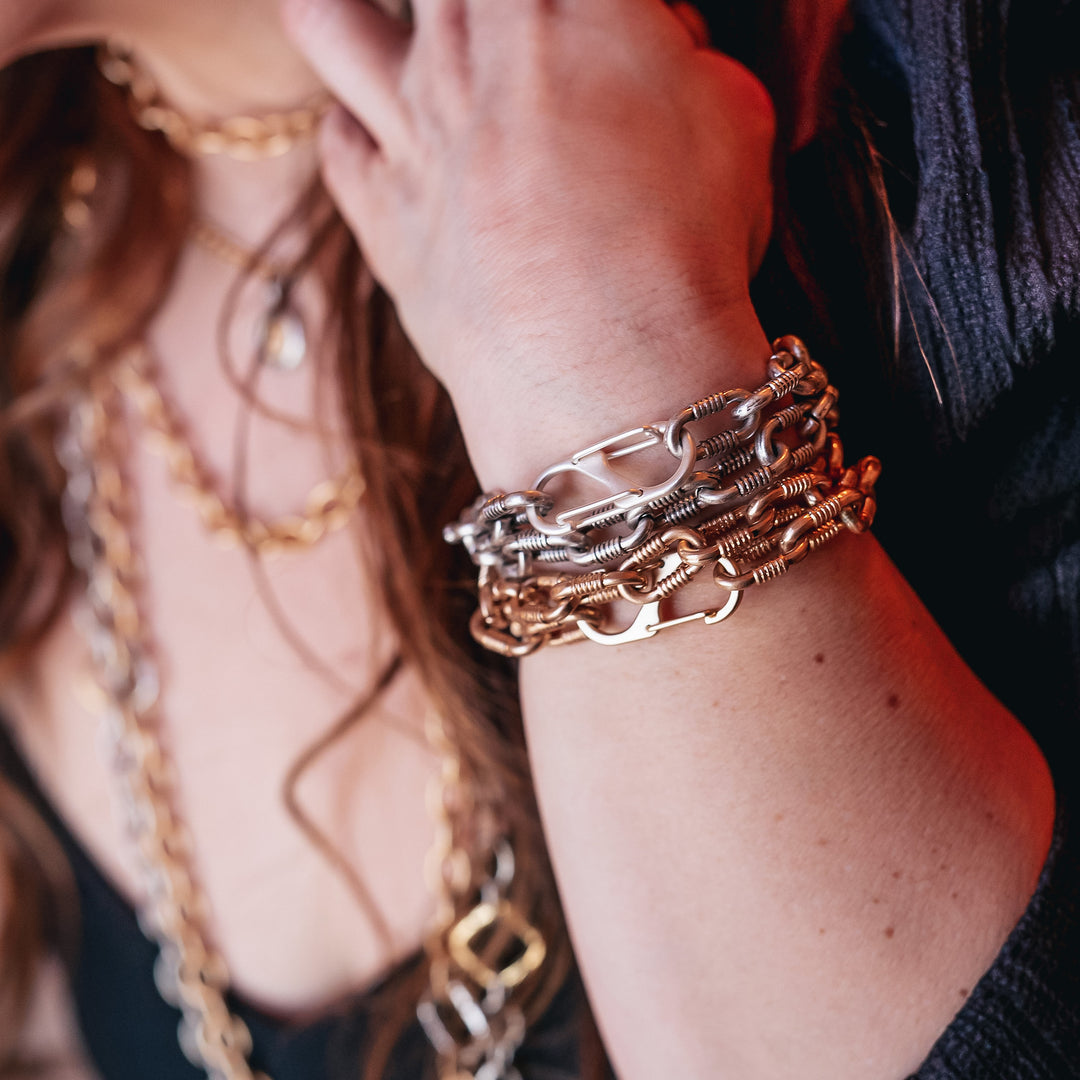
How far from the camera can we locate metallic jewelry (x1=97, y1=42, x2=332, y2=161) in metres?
0.92

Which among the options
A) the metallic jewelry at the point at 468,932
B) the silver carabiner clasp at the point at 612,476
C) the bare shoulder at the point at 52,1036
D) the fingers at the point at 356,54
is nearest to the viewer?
the silver carabiner clasp at the point at 612,476

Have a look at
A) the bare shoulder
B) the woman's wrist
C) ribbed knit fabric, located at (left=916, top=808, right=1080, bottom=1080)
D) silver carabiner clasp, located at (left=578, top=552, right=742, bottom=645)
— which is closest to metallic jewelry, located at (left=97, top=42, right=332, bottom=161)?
the woman's wrist

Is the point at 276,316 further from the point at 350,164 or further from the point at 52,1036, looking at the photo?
the point at 52,1036

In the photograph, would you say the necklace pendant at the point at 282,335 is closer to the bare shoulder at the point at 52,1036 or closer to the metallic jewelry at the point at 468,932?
the metallic jewelry at the point at 468,932

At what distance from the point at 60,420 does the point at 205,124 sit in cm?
39

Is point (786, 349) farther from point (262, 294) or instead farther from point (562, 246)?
point (262, 294)

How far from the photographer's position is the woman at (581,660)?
551mm

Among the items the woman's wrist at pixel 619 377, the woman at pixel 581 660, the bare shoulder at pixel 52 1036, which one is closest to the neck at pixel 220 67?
A: the woman at pixel 581 660

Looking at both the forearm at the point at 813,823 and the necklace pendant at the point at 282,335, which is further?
the necklace pendant at the point at 282,335

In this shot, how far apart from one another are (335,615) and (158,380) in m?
0.36

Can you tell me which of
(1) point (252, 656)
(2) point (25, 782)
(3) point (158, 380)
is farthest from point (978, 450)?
(2) point (25, 782)

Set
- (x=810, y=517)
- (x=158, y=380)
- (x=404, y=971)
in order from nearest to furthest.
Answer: (x=810, y=517)
(x=404, y=971)
(x=158, y=380)

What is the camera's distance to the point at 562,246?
1.81ft

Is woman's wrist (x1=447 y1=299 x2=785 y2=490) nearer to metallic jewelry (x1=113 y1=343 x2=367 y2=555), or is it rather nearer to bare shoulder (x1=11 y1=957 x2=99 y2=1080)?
metallic jewelry (x1=113 y1=343 x2=367 y2=555)
